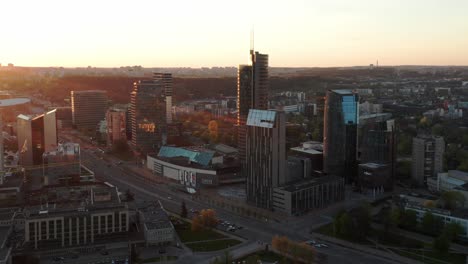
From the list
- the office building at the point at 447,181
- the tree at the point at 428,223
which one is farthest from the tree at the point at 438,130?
the tree at the point at 428,223

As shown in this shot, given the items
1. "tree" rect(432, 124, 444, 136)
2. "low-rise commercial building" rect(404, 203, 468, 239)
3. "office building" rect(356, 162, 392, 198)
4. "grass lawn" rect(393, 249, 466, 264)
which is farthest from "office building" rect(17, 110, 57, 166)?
"tree" rect(432, 124, 444, 136)

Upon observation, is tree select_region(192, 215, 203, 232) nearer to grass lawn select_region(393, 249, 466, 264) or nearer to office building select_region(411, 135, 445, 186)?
grass lawn select_region(393, 249, 466, 264)

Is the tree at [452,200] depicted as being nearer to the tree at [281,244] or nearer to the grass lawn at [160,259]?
the tree at [281,244]

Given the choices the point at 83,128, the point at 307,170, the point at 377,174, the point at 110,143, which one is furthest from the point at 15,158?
the point at 377,174

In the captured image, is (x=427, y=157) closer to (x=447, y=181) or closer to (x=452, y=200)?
(x=447, y=181)

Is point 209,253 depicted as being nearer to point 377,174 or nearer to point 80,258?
point 80,258

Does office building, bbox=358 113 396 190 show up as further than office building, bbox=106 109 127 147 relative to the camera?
No
